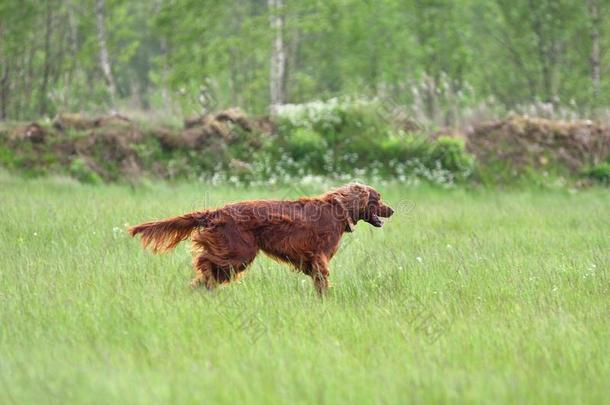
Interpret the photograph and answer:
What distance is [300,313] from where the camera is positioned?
5.57 meters

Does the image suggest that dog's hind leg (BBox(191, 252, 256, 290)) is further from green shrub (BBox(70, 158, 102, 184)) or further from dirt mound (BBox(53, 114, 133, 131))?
dirt mound (BBox(53, 114, 133, 131))

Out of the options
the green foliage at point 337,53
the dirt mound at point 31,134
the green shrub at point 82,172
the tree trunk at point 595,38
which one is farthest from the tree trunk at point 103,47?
the tree trunk at point 595,38

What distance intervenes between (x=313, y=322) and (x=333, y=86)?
2409 cm

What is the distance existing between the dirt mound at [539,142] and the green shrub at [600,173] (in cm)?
26

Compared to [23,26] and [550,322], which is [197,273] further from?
[23,26]

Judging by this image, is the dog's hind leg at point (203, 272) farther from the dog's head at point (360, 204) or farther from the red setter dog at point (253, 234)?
the dog's head at point (360, 204)

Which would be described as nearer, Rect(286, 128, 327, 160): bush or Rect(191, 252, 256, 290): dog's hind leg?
Rect(191, 252, 256, 290): dog's hind leg

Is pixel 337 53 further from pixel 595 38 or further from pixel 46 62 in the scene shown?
pixel 46 62

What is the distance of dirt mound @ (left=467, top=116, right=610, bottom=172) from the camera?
1591 centimetres

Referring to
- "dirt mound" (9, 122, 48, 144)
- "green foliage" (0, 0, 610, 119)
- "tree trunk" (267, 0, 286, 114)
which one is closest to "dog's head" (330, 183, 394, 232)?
"dirt mound" (9, 122, 48, 144)

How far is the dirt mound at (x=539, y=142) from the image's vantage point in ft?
52.2

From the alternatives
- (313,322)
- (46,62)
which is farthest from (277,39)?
(313,322)

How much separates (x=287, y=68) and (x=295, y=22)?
496 cm

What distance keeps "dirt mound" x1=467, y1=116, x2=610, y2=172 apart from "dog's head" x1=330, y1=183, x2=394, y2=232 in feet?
29.7
